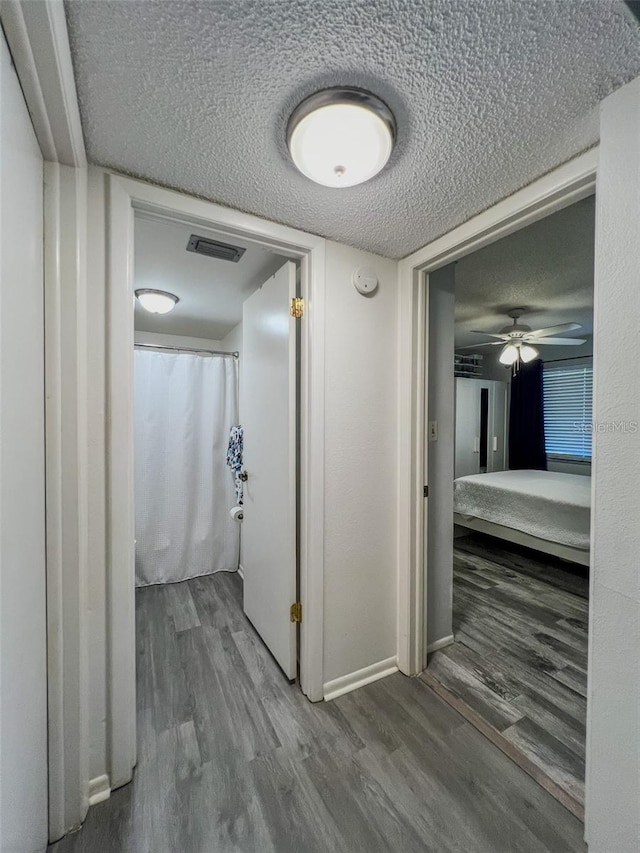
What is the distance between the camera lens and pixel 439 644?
1.95 m

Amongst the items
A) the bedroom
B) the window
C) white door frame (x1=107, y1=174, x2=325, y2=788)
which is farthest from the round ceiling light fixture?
the window

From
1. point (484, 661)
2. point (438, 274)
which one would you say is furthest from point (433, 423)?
point (484, 661)

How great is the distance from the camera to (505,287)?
8.62 ft

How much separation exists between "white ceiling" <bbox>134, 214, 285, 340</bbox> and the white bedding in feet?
9.57

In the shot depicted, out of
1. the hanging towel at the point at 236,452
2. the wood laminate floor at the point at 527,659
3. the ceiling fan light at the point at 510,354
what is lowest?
the wood laminate floor at the point at 527,659

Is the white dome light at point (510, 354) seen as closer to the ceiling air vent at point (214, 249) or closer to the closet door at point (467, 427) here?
the closet door at point (467, 427)

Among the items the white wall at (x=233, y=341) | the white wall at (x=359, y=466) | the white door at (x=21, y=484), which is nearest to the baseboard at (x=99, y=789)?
the white door at (x=21, y=484)

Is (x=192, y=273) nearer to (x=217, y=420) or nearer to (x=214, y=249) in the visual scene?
(x=214, y=249)

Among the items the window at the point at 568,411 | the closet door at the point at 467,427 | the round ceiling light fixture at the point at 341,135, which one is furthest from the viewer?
the window at the point at 568,411

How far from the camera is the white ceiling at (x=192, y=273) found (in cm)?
159

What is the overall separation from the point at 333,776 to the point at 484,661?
1.07m

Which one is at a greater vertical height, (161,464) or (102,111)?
(102,111)

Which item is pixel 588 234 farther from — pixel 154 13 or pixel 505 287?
pixel 154 13

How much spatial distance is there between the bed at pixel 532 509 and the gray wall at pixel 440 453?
1548 millimetres
